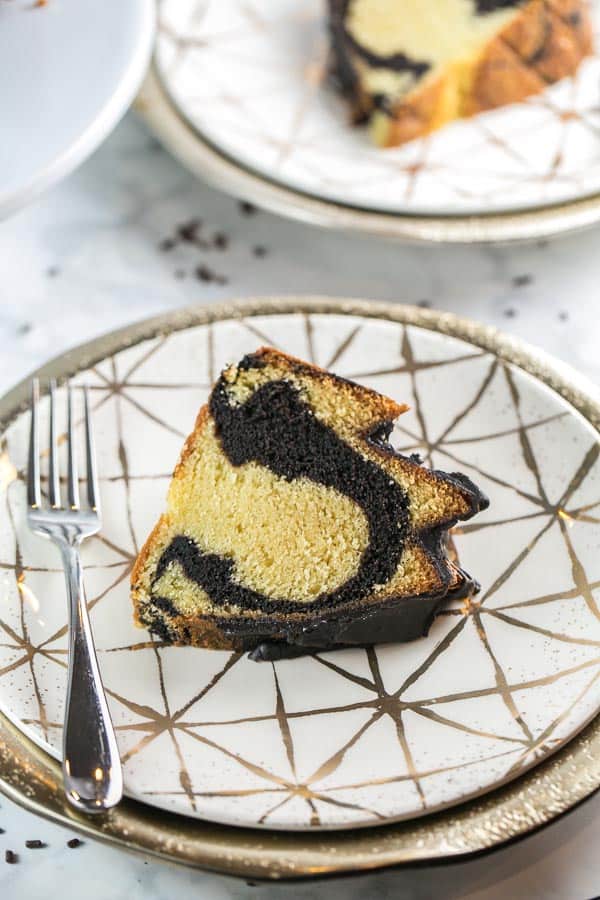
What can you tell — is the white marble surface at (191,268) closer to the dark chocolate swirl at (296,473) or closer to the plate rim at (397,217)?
the plate rim at (397,217)

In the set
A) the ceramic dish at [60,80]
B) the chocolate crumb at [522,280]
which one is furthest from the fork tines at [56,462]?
the chocolate crumb at [522,280]

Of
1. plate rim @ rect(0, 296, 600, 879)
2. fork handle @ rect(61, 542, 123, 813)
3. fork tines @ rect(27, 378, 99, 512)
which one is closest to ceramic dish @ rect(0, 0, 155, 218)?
fork tines @ rect(27, 378, 99, 512)

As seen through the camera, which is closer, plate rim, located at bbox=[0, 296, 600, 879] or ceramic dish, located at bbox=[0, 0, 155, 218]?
plate rim, located at bbox=[0, 296, 600, 879]

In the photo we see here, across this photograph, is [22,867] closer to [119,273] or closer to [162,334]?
[162,334]

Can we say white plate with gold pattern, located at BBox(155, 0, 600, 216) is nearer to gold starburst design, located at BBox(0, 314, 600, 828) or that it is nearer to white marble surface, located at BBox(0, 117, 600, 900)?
white marble surface, located at BBox(0, 117, 600, 900)

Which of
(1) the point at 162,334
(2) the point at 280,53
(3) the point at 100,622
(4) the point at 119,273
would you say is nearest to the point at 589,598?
(3) the point at 100,622

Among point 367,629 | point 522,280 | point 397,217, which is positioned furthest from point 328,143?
point 367,629

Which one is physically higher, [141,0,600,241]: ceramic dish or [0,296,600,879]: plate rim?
[141,0,600,241]: ceramic dish
